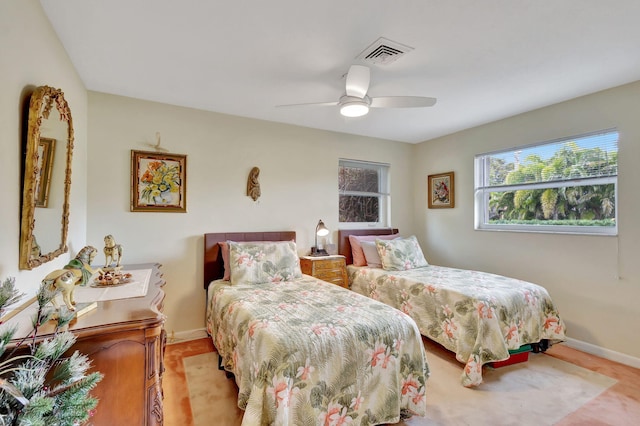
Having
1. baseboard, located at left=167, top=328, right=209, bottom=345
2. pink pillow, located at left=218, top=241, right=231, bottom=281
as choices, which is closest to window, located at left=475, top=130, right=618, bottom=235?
pink pillow, located at left=218, top=241, right=231, bottom=281

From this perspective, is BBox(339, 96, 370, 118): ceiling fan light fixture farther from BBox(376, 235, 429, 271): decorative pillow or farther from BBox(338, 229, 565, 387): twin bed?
BBox(376, 235, 429, 271): decorative pillow

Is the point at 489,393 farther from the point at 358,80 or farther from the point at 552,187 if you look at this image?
the point at 358,80

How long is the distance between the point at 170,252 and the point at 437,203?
3437mm

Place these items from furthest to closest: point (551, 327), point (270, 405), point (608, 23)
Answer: point (551, 327), point (608, 23), point (270, 405)

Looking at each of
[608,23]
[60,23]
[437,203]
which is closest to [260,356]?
[60,23]

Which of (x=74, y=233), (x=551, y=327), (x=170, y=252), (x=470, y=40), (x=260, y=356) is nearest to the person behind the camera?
(x=260, y=356)

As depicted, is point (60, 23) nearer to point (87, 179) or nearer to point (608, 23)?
point (87, 179)

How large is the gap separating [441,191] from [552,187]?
51.8 inches

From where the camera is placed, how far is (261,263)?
2836mm

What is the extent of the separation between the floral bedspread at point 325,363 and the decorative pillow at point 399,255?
1458 mm

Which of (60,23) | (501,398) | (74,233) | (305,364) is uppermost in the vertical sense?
(60,23)

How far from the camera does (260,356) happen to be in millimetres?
1587

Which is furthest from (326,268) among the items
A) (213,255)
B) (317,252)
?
(213,255)

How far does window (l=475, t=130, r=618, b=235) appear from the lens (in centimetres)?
280
